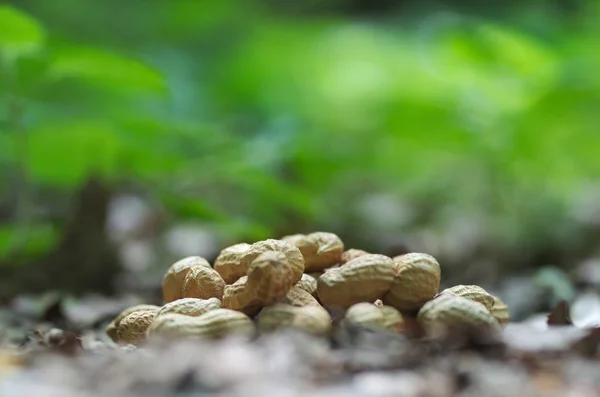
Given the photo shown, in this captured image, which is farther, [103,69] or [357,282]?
[103,69]

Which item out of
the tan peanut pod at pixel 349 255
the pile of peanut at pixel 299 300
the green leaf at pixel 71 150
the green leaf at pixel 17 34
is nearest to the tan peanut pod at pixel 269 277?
the pile of peanut at pixel 299 300

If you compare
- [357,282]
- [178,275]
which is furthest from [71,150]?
[357,282]

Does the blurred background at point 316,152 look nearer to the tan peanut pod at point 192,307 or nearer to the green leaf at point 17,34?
the green leaf at point 17,34

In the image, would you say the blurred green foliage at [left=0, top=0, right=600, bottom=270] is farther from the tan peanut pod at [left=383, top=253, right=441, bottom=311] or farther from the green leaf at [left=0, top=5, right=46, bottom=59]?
the tan peanut pod at [left=383, top=253, right=441, bottom=311]

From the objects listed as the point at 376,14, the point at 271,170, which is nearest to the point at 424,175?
the point at 271,170

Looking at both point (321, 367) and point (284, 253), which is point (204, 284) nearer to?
point (284, 253)

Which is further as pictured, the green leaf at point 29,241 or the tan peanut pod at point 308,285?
the green leaf at point 29,241

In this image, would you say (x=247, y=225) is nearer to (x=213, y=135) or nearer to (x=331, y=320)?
(x=213, y=135)
